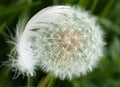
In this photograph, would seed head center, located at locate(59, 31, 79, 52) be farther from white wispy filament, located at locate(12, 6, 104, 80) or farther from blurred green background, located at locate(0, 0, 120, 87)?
blurred green background, located at locate(0, 0, 120, 87)

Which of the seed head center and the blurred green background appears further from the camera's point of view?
the blurred green background

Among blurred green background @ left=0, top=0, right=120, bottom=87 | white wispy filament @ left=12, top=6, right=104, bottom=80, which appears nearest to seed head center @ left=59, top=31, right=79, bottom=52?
white wispy filament @ left=12, top=6, right=104, bottom=80

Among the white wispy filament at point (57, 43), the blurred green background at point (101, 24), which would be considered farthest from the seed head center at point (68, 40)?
the blurred green background at point (101, 24)

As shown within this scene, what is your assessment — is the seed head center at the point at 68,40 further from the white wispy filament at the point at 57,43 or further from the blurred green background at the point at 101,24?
the blurred green background at the point at 101,24

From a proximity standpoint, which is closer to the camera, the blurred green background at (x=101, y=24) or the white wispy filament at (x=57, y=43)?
the white wispy filament at (x=57, y=43)

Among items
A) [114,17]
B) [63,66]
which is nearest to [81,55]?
[63,66]
